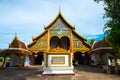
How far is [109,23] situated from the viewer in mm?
17625

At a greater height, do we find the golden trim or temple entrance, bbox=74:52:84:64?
temple entrance, bbox=74:52:84:64

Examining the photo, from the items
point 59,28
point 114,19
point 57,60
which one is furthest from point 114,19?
point 59,28

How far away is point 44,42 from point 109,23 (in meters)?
18.0

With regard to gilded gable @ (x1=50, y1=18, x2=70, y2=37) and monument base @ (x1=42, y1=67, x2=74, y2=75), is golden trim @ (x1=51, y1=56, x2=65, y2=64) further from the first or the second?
gilded gable @ (x1=50, y1=18, x2=70, y2=37)

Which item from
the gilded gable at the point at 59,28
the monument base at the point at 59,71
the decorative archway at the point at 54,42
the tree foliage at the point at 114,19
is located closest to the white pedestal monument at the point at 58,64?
the monument base at the point at 59,71

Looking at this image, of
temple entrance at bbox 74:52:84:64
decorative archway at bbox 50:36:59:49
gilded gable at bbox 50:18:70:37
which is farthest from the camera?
decorative archway at bbox 50:36:59:49

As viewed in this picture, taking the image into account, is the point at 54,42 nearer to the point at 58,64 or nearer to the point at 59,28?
the point at 59,28

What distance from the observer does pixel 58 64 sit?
15.2 metres

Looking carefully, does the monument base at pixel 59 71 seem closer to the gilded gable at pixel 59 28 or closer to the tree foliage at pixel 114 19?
the tree foliage at pixel 114 19

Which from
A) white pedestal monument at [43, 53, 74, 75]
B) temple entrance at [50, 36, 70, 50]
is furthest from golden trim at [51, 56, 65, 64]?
temple entrance at [50, 36, 70, 50]

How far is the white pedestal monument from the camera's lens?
1502 cm

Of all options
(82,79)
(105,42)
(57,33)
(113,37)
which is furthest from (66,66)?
(57,33)

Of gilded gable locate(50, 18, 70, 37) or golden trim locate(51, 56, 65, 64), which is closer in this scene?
golden trim locate(51, 56, 65, 64)

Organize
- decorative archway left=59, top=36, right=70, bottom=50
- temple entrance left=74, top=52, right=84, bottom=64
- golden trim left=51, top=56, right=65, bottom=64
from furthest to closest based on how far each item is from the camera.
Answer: temple entrance left=74, top=52, right=84, bottom=64 < decorative archway left=59, top=36, right=70, bottom=50 < golden trim left=51, top=56, right=65, bottom=64
